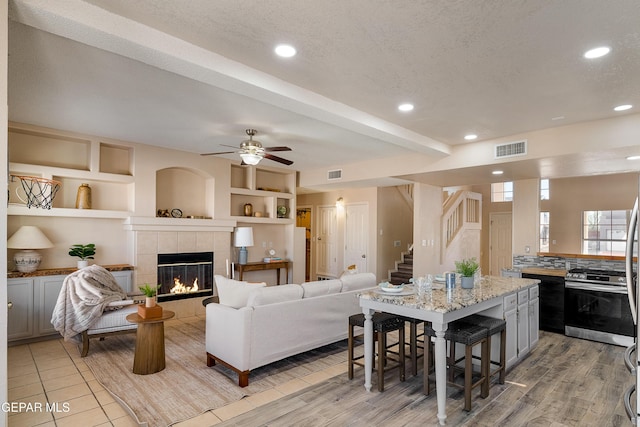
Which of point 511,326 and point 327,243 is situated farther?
point 327,243

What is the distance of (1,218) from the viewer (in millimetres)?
1862

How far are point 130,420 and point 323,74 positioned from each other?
3.21m

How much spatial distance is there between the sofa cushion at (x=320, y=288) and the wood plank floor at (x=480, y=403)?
2.91 ft

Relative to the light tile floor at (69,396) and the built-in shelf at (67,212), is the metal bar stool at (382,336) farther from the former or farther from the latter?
the built-in shelf at (67,212)

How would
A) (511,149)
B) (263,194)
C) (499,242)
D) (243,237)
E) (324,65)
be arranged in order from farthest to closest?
(499,242)
(263,194)
(243,237)
(511,149)
(324,65)

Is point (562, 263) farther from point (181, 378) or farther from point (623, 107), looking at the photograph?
point (181, 378)

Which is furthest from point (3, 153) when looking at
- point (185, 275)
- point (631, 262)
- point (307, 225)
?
point (307, 225)

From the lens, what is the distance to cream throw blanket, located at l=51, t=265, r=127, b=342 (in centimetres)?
401

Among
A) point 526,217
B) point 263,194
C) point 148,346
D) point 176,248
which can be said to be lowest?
point 148,346

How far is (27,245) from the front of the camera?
14.7 feet

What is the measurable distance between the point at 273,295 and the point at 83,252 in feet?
10.6

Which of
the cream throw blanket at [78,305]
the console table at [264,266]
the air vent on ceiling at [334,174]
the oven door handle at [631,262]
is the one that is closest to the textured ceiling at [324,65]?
the oven door handle at [631,262]

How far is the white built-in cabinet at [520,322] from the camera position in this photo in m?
3.67

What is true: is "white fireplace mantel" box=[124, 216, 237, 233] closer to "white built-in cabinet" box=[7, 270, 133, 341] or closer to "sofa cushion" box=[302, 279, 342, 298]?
"white built-in cabinet" box=[7, 270, 133, 341]
